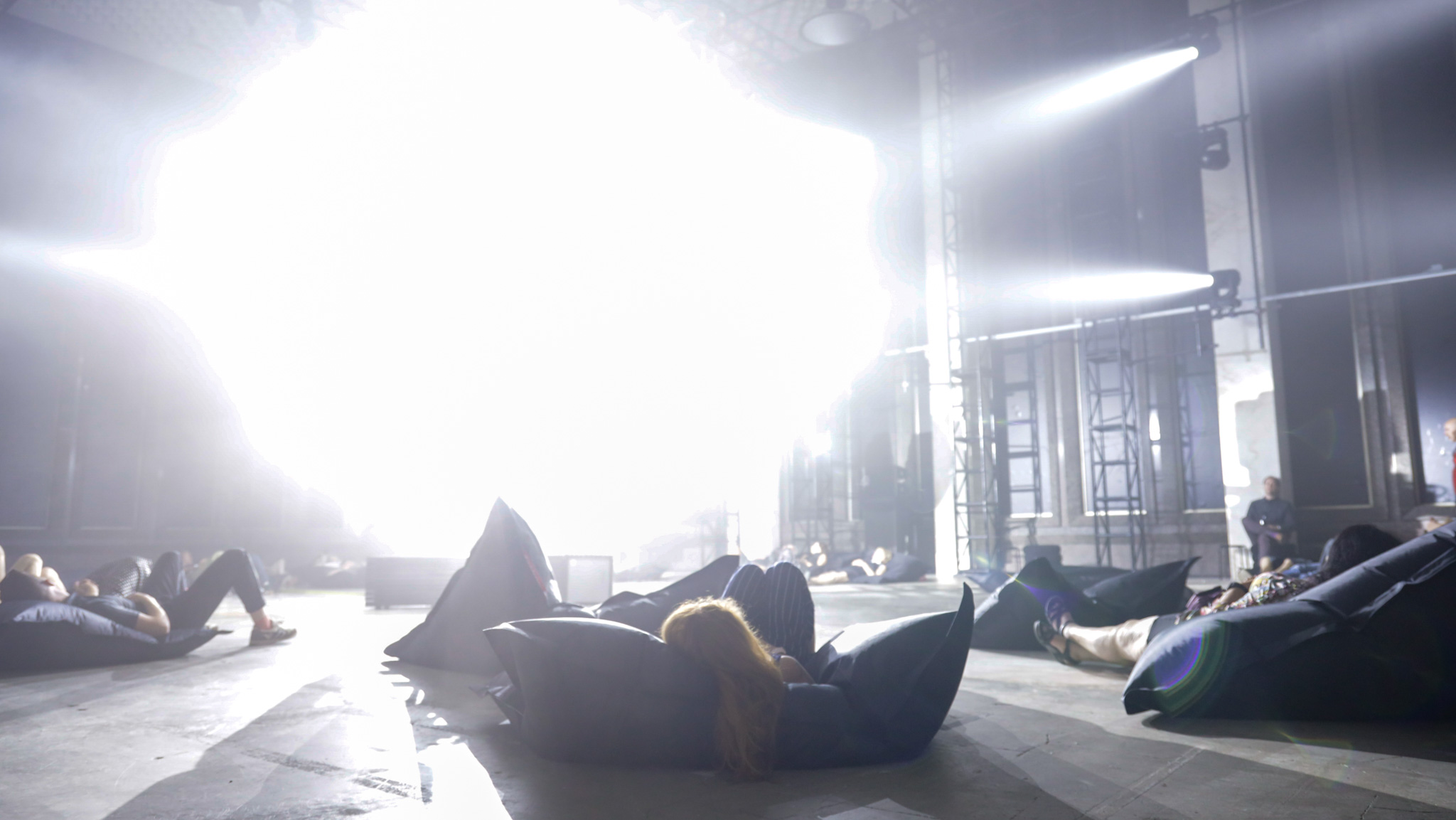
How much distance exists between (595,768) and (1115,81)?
12066 millimetres

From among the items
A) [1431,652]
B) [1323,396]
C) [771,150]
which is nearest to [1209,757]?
[1431,652]

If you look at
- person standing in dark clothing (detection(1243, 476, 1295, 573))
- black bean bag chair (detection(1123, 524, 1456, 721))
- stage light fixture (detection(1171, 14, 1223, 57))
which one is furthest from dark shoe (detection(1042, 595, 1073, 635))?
stage light fixture (detection(1171, 14, 1223, 57))

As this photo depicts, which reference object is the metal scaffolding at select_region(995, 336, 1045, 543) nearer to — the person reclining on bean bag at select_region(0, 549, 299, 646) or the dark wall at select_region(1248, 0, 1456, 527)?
the dark wall at select_region(1248, 0, 1456, 527)

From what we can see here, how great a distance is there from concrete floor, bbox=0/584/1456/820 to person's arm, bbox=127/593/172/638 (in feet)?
2.63

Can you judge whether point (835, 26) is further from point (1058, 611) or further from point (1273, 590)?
point (1273, 590)

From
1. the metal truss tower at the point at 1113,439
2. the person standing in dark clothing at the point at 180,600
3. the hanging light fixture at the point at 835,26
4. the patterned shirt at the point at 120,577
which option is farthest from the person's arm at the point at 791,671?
the hanging light fixture at the point at 835,26

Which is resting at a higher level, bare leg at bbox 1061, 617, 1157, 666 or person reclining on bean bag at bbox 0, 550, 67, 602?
person reclining on bean bag at bbox 0, 550, 67, 602

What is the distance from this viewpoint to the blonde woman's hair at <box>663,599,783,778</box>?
213 cm

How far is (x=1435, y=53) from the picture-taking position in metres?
9.30

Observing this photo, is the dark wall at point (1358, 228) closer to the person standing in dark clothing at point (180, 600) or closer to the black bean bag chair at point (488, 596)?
the black bean bag chair at point (488, 596)

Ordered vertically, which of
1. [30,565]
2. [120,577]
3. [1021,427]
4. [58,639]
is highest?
[1021,427]

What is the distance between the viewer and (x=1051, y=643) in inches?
167

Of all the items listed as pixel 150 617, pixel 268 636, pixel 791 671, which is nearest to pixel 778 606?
pixel 791 671

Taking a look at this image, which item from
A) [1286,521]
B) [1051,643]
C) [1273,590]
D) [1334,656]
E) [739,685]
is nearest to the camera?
[739,685]
